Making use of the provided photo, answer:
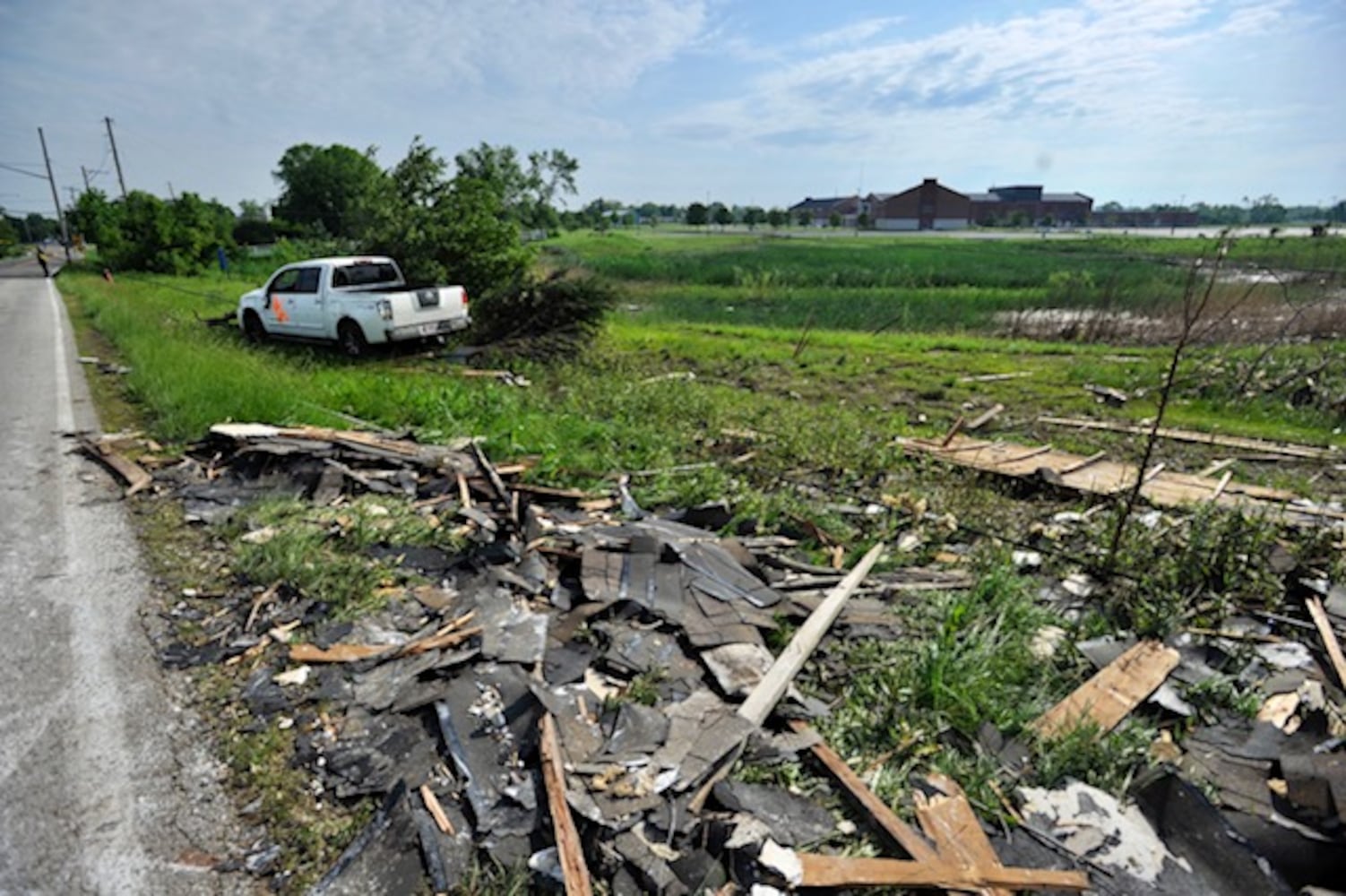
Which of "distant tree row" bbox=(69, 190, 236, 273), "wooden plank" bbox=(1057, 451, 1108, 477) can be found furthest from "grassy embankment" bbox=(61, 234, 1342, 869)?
"distant tree row" bbox=(69, 190, 236, 273)

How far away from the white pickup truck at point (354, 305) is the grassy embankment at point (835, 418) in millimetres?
607

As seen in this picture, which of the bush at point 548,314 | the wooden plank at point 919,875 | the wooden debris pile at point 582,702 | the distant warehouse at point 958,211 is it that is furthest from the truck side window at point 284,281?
the distant warehouse at point 958,211

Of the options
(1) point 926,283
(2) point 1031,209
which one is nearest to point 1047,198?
(2) point 1031,209

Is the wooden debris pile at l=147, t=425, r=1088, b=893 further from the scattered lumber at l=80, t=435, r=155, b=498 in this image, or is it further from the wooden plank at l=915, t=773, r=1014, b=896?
the scattered lumber at l=80, t=435, r=155, b=498

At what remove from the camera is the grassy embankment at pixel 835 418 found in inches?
139

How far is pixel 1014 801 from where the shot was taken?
2.98 meters

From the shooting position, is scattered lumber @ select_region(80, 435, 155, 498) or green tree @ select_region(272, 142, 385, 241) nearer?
scattered lumber @ select_region(80, 435, 155, 498)

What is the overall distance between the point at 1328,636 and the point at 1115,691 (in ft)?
5.26

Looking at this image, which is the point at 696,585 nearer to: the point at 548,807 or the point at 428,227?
the point at 548,807

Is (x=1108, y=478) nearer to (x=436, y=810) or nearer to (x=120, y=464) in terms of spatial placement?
(x=436, y=810)

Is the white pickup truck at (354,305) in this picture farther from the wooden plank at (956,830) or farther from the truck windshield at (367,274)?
the wooden plank at (956,830)

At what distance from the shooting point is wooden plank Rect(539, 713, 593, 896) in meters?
2.43

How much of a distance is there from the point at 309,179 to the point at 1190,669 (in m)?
87.3

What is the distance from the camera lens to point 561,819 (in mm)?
2645
